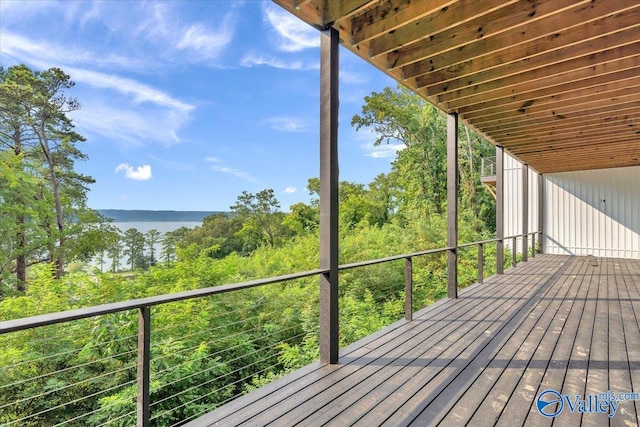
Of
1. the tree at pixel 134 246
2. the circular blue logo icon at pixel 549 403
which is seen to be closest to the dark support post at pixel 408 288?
the circular blue logo icon at pixel 549 403

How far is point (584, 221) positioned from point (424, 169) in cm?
846

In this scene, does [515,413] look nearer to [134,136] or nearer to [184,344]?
[184,344]

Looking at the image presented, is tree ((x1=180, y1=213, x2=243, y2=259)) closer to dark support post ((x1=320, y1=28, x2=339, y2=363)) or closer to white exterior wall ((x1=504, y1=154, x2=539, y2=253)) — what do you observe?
white exterior wall ((x1=504, y1=154, x2=539, y2=253))

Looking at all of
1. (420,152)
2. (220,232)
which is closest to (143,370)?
(420,152)

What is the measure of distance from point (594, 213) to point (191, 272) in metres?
11.3

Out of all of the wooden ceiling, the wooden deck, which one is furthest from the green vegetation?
the wooden ceiling

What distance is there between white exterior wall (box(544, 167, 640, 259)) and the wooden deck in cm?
685

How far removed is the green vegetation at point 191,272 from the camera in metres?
4.29

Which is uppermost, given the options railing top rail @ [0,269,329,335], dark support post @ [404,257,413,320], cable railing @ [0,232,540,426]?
railing top rail @ [0,269,329,335]

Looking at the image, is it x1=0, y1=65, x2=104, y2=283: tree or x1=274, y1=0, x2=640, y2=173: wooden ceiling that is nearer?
x1=274, y1=0, x2=640, y2=173: wooden ceiling

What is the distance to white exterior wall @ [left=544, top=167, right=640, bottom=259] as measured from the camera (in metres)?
9.41

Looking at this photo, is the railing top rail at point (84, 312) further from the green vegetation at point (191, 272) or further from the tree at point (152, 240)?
the tree at point (152, 240)

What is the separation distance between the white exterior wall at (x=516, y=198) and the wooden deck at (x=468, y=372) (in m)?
7.26

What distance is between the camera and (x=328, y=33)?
99.3 inches
